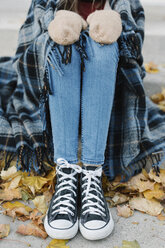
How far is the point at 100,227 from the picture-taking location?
115cm

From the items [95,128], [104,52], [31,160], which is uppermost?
[104,52]

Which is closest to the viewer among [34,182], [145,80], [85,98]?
[85,98]

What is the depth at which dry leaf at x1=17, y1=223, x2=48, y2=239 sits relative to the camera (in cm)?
118

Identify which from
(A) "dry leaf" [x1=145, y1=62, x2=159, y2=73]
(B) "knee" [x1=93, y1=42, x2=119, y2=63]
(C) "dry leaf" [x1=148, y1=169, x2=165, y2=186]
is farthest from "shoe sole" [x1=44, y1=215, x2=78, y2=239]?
(A) "dry leaf" [x1=145, y1=62, x2=159, y2=73]

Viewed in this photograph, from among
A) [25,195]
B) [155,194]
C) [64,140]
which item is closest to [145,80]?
[155,194]

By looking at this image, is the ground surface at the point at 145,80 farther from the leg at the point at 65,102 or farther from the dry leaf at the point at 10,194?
the leg at the point at 65,102

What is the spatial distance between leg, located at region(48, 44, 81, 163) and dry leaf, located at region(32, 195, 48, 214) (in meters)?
0.21

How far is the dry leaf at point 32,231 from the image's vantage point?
1180mm

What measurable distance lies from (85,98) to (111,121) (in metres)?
0.35

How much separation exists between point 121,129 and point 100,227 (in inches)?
22.2

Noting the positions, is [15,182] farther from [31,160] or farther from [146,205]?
[146,205]

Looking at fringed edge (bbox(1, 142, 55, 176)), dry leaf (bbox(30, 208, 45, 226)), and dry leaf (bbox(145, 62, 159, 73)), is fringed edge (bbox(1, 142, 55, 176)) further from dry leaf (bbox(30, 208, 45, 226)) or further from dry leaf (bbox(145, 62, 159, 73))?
dry leaf (bbox(145, 62, 159, 73))

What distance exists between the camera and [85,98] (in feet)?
4.03

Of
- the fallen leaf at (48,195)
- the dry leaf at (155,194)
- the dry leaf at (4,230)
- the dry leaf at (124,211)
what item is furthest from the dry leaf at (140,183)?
the dry leaf at (4,230)
